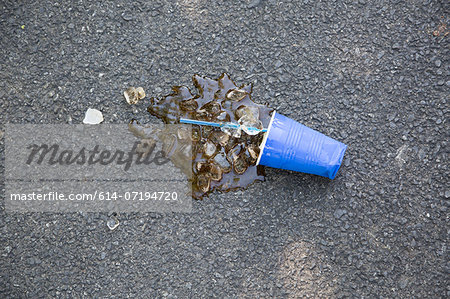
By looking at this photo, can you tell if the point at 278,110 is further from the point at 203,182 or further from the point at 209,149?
the point at 203,182

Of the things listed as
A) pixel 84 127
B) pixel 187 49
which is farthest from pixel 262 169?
pixel 84 127

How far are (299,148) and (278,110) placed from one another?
0.35m

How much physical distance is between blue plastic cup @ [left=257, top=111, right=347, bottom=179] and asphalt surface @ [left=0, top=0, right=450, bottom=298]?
0.72 ft

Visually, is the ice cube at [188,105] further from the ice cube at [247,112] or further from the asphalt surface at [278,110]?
the ice cube at [247,112]

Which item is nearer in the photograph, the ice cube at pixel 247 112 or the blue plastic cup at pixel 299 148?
the blue plastic cup at pixel 299 148

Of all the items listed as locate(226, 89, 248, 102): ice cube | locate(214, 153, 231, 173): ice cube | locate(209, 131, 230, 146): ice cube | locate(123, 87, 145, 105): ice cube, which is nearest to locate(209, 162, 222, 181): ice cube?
locate(214, 153, 231, 173): ice cube

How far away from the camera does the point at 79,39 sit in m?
2.47

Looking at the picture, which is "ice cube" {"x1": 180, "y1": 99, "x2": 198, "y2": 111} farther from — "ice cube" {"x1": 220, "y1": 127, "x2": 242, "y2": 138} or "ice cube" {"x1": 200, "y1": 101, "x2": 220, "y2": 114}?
"ice cube" {"x1": 220, "y1": 127, "x2": 242, "y2": 138}

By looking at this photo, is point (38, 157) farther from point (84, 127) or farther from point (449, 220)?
point (449, 220)

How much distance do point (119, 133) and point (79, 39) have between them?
64cm

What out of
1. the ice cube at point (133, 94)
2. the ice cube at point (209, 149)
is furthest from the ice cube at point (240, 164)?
the ice cube at point (133, 94)

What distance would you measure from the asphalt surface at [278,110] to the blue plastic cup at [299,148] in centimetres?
22

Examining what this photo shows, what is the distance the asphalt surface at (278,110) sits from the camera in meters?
2.33

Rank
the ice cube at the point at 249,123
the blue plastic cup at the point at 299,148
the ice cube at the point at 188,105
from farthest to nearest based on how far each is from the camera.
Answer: the ice cube at the point at 188,105
the ice cube at the point at 249,123
the blue plastic cup at the point at 299,148
